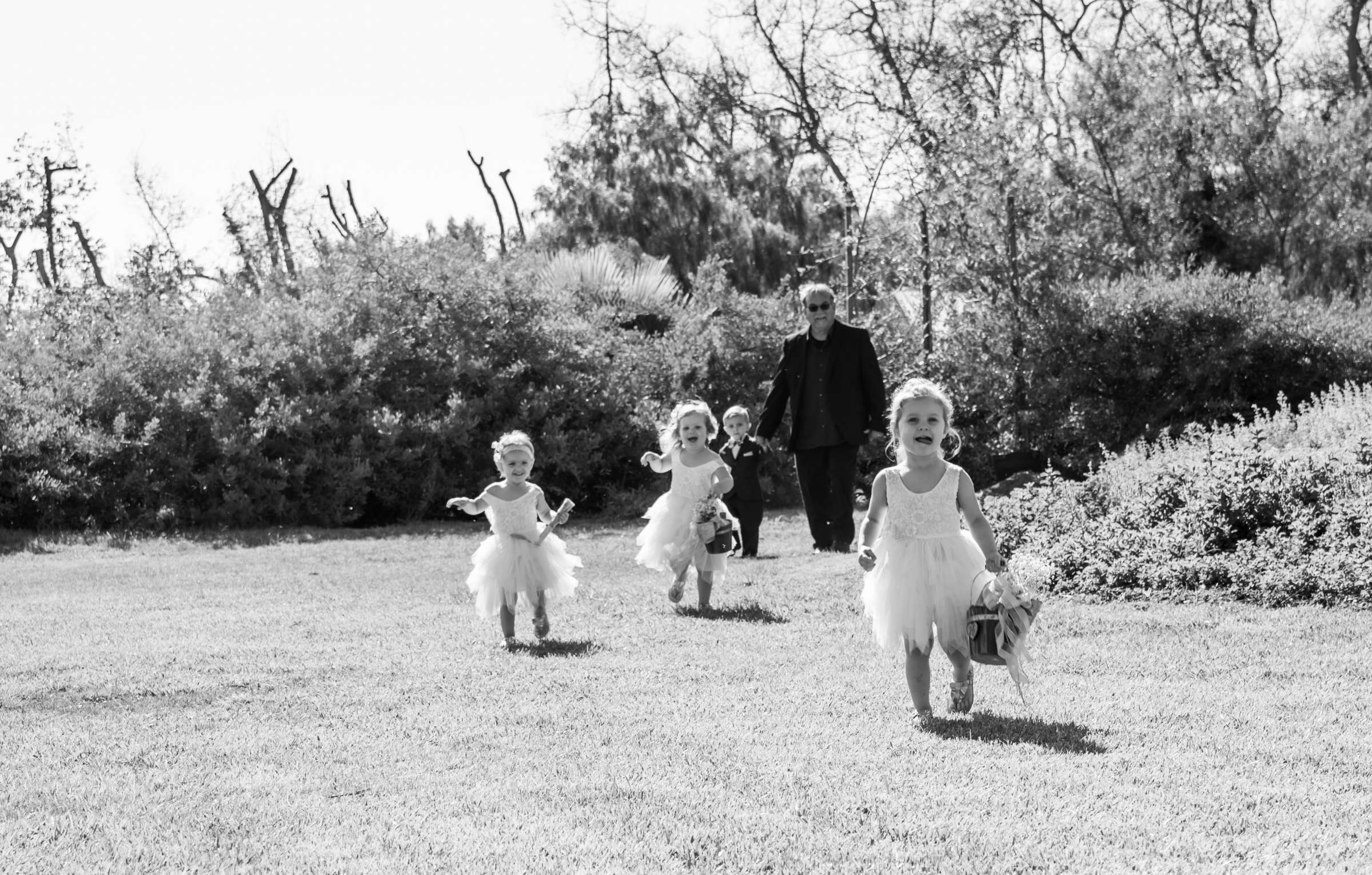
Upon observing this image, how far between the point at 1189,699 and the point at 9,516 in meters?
12.2

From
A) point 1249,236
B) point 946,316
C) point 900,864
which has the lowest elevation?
point 900,864

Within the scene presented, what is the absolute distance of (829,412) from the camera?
424 inches

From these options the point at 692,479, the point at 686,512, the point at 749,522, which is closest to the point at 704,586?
the point at 686,512

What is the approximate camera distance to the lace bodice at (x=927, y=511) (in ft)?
17.8

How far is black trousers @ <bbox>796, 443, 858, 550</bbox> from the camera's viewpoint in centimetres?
1084

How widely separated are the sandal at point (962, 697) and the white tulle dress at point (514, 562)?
2.44 meters

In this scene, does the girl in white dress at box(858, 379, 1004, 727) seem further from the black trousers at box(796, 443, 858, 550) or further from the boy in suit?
the boy in suit

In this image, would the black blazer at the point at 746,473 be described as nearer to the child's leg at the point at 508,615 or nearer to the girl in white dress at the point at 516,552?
the girl in white dress at the point at 516,552

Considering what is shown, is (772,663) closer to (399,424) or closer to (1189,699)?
(1189,699)

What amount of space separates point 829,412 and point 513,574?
4.04 meters

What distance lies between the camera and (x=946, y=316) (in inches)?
701

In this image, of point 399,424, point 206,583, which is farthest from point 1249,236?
point 206,583

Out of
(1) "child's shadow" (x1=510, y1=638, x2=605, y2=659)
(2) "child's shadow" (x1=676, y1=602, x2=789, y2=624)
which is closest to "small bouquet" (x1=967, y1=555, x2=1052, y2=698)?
(1) "child's shadow" (x1=510, y1=638, x2=605, y2=659)

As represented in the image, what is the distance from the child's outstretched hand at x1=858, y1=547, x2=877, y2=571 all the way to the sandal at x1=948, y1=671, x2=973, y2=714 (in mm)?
527
